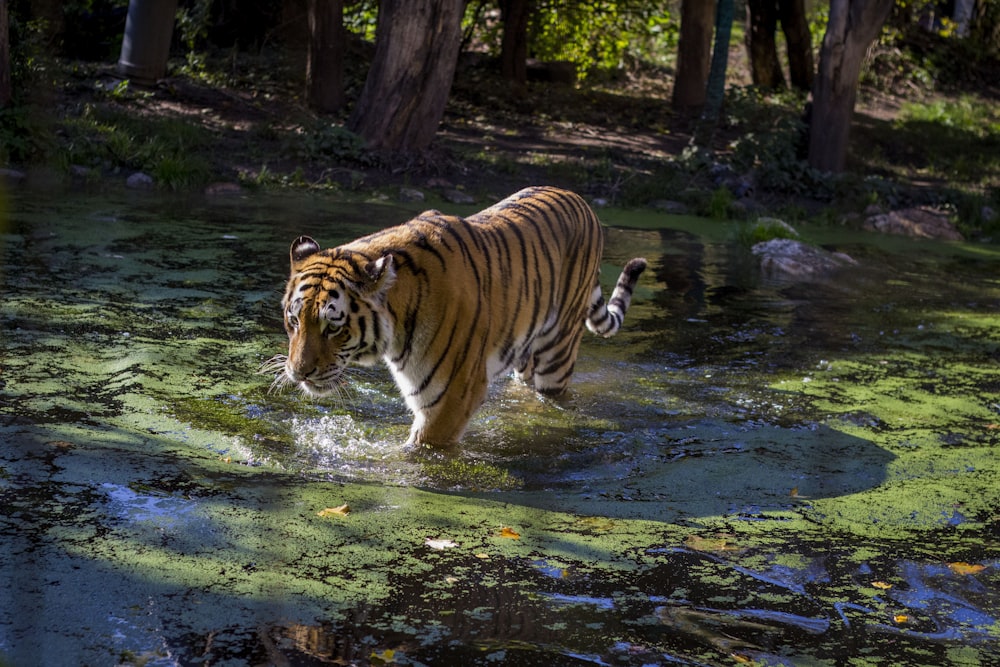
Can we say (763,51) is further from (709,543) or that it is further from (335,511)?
(335,511)

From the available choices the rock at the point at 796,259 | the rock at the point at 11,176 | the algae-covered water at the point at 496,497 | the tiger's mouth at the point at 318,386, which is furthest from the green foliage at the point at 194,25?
the tiger's mouth at the point at 318,386

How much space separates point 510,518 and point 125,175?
8.68 meters

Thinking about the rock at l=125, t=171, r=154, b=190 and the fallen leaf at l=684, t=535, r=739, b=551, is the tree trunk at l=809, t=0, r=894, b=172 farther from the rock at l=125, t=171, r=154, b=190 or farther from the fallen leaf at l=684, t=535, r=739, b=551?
the fallen leaf at l=684, t=535, r=739, b=551

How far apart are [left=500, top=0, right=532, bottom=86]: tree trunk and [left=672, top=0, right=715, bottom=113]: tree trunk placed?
2.49 metres

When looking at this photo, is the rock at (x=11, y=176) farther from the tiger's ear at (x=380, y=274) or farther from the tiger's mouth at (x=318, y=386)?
the tiger's ear at (x=380, y=274)

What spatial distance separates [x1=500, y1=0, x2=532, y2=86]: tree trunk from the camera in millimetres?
17562

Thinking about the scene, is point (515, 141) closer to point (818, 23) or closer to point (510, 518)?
point (818, 23)

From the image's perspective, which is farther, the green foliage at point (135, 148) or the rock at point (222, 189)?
the rock at point (222, 189)

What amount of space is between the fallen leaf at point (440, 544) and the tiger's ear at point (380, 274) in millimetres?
969

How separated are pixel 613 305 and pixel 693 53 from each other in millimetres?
12868

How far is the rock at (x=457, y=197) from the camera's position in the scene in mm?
→ 11742

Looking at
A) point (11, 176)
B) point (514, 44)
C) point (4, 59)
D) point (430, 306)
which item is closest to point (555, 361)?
point (430, 306)

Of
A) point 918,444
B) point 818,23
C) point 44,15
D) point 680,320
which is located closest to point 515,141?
point 44,15

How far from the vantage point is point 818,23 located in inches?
856
